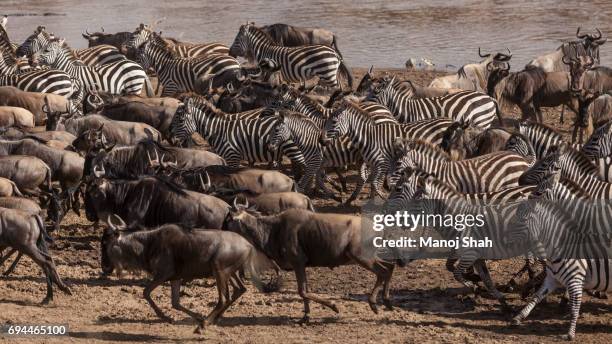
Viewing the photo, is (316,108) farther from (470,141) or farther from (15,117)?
(15,117)

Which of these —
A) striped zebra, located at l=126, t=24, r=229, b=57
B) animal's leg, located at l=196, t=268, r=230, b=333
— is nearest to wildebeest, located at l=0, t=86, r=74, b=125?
striped zebra, located at l=126, t=24, r=229, b=57

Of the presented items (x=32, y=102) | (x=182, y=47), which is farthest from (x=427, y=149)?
(x=182, y=47)

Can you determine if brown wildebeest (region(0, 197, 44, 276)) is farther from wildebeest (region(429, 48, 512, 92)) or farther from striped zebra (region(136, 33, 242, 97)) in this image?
wildebeest (region(429, 48, 512, 92))

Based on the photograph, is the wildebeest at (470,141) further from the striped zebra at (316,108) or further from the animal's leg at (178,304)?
the animal's leg at (178,304)

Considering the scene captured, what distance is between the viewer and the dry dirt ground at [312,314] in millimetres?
10070

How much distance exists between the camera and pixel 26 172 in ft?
42.8

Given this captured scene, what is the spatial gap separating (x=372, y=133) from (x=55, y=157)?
12.2ft

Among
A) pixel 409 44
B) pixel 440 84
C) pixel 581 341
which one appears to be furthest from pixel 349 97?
pixel 409 44

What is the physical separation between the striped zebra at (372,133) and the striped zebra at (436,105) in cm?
160

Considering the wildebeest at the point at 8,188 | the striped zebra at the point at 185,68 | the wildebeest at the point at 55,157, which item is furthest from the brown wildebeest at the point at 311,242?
the striped zebra at the point at 185,68

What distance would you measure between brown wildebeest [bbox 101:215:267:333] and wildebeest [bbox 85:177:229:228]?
123cm

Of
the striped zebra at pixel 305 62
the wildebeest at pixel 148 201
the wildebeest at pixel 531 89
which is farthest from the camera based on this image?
the striped zebra at pixel 305 62

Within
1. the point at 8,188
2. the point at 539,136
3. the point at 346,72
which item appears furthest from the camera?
the point at 346,72

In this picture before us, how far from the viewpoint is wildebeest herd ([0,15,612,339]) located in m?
10.5
